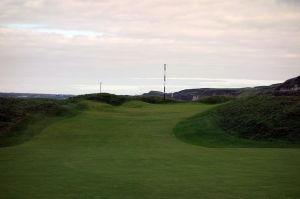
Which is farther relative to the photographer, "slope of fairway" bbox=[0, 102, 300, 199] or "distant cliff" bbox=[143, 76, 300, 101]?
"distant cliff" bbox=[143, 76, 300, 101]

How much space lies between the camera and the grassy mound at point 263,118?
28625mm

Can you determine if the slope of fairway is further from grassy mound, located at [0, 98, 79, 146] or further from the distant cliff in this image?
the distant cliff

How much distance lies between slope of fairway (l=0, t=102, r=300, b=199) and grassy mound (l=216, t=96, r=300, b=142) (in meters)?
4.93

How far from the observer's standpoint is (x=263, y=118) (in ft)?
103

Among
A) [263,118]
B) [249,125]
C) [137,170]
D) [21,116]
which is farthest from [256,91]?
[137,170]

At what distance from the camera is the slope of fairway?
1252 centimetres

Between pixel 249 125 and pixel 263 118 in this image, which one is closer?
pixel 249 125

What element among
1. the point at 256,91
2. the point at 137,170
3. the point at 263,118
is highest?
the point at 256,91

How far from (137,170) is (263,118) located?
17.4m

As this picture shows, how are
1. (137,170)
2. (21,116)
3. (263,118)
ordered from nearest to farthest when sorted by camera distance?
1. (137,170)
2. (263,118)
3. (21,116)

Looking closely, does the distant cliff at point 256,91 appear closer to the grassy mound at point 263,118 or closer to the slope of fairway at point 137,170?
the grassy mound at point 263,118

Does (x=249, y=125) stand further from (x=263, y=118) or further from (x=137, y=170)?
(x=137, y=170)

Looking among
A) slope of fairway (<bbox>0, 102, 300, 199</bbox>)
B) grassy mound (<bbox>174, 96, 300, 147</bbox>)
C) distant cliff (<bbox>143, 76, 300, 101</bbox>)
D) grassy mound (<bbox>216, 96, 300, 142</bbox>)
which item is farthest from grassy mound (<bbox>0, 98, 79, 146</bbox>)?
distant cliff (<bbox>143, 76, 300, 101</bbox>)

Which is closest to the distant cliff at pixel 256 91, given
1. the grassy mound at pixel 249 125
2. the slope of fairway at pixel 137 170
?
the grassy mound at pixel 249 125
